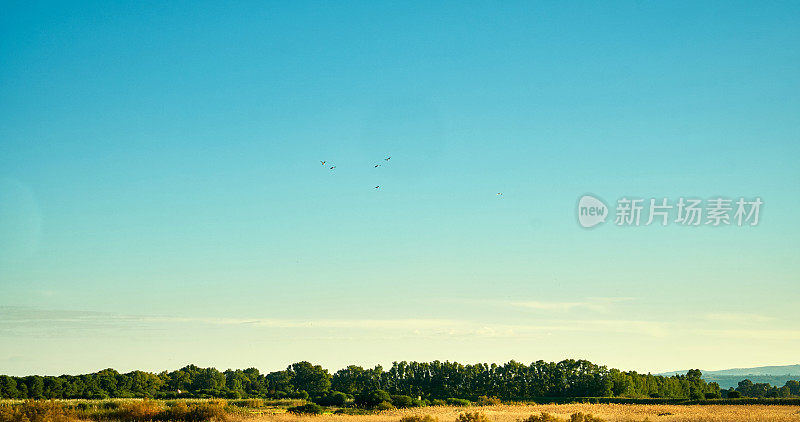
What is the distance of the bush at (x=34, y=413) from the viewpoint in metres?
49.1

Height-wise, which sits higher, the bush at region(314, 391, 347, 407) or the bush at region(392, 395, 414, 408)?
the bush at region(392, 395, 414, 408)

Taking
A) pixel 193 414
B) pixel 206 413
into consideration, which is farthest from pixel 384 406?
pixel 193 414

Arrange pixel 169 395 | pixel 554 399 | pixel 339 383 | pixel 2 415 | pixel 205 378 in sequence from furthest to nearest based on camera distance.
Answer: pixel 205 378 < pixel 339 383 < pixel 169 395 < pixel 554 399 < pixel 2 415

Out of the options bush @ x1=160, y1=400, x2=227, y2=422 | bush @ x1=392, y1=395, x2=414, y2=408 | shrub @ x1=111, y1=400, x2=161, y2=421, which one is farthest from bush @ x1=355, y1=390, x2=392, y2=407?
shrub @ x1=111, y1=400, x2=161, y2=421

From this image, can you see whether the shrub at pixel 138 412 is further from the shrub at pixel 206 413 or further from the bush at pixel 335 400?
the bush at pixel 335 400

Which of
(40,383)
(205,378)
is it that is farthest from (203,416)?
(205,378)

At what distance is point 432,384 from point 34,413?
107m

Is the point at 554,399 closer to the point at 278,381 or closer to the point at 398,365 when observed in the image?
the point at 398,365

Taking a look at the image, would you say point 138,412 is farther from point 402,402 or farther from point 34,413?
point 402,402

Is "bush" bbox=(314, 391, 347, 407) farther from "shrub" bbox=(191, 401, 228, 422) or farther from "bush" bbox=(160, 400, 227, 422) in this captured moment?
"bush" bbox=(160, 400, 227, 422)

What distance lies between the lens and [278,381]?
624ft

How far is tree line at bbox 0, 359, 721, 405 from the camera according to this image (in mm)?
131875

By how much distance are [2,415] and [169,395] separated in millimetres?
88438

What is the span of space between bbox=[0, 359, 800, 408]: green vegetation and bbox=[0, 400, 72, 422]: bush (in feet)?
212
